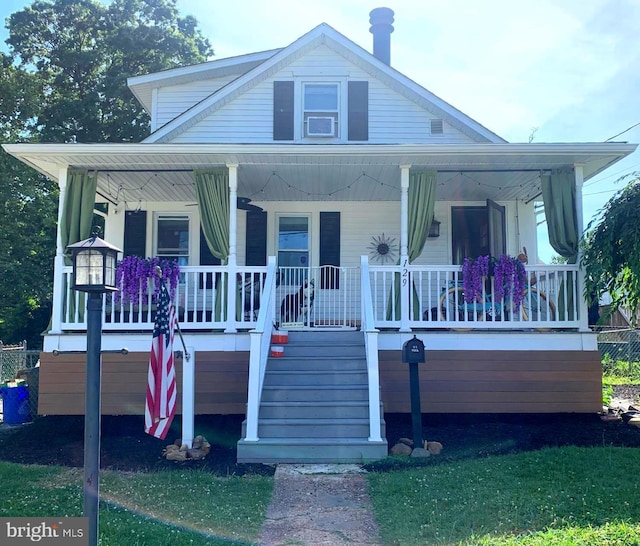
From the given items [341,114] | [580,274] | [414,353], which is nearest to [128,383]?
[414,353]

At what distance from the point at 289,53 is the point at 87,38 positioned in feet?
54.2

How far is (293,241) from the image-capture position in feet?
37.0

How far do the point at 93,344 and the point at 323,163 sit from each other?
5.58 meters

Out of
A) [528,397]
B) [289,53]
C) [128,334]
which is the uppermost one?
[289,53]

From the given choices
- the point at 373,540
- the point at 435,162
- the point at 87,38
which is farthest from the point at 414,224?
the point at 87,38

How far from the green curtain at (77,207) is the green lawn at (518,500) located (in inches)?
213

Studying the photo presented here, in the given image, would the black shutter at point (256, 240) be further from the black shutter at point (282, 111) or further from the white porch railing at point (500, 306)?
the white porch railing at point (500, 306)

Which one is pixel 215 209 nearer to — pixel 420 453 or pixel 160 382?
pixel 160 382

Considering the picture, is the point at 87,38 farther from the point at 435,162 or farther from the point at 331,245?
the point at 435,162

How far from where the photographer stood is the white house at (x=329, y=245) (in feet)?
25.3

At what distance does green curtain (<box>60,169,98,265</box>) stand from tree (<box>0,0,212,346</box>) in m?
11.1

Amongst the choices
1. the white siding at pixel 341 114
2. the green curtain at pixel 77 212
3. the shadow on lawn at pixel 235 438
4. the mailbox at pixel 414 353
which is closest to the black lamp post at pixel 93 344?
the shadow on lawn at pixel 235 438

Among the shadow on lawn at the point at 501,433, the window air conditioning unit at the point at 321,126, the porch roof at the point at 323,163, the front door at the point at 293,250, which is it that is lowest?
the shadow on lawn at the point at 501,433

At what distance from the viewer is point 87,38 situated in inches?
938
